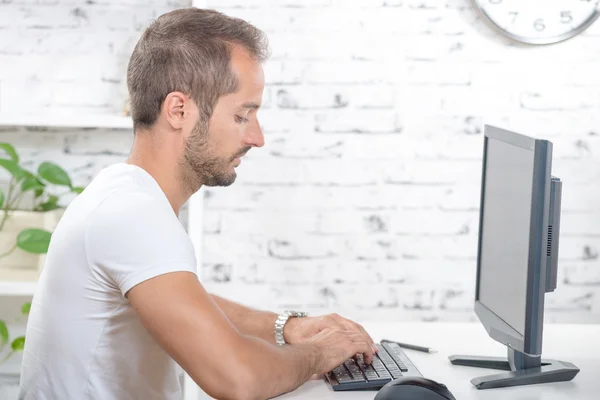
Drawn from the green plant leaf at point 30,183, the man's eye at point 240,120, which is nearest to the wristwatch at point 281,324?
the man's eye at point 240,120

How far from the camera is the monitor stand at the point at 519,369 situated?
157cm

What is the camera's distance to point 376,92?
2785 mm

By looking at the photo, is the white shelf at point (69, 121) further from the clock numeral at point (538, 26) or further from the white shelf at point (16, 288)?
the clock numeral at point (538, 26)

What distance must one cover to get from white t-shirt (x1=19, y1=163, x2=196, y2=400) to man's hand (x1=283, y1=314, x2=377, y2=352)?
0.35 meters

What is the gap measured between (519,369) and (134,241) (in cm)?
80

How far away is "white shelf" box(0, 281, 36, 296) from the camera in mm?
2539

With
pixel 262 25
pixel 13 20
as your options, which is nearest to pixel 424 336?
pixel 262 25

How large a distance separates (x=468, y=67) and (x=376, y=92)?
0.31 m

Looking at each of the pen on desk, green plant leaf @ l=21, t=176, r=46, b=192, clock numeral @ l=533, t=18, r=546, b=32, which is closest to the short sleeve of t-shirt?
the pen on desk

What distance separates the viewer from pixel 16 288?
2.54 meters

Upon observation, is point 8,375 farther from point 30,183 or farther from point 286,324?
point 286,324

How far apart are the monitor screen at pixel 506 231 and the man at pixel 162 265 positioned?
29 cm

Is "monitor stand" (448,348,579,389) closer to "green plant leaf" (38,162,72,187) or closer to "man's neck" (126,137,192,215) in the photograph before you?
"man's neck" (126,137,192,215)

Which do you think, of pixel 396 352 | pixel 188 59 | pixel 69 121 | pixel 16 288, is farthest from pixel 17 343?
pixel 188 59
